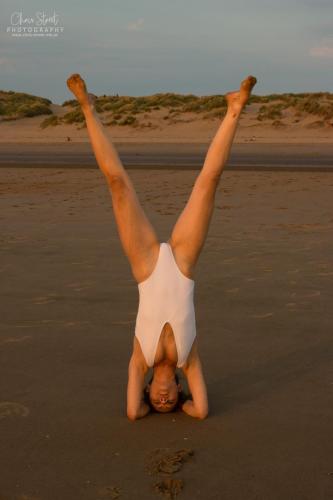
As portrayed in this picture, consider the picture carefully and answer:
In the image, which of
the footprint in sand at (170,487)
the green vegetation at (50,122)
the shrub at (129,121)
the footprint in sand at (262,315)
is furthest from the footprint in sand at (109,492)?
the green vegetation at (50,122)

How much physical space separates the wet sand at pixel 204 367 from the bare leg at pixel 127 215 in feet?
3.10

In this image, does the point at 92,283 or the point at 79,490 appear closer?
the point at 79,490

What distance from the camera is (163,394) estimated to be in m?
4.43

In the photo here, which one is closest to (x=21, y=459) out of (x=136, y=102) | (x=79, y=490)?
(x=79, y=490)

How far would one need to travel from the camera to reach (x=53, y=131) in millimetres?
37000

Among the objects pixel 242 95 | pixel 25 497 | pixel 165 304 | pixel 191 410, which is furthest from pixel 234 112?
pixel 25 497

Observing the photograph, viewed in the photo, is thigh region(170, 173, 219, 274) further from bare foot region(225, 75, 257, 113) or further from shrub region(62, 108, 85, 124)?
shrub region(62, 108, 85, 124)

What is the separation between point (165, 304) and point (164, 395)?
55 cm

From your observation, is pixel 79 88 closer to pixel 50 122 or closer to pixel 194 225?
pixel 194 225

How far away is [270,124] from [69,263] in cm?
2664

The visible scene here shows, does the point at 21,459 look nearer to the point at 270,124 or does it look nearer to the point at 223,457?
the point at 223,457

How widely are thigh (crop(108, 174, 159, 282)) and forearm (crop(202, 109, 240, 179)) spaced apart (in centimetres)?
51

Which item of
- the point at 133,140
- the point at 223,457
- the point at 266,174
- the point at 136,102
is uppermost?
the point at 136,102

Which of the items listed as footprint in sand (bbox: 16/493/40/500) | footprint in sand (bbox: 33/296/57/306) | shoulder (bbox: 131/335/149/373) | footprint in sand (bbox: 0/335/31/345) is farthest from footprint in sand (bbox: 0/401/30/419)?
footprint in sand (bbox: 33/296/57/306)
